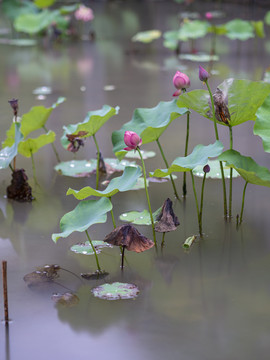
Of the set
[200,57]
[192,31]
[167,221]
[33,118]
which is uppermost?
[33,118]

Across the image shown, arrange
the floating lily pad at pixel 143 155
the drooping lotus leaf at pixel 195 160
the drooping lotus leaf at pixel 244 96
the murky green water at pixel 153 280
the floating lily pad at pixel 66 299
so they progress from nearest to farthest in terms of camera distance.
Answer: the murky green water at pixel 153 280 → the floating lily pad at pixel 66 299 → the drooping lotus leaf at pixel 195 160 → the drooping lotus leaf at pixel 244 96 → the floating lily pad at pixel 143 155

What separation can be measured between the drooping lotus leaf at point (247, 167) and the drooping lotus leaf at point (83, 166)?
2.66 feet

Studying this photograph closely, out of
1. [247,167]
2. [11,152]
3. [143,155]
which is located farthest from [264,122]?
[143,155]

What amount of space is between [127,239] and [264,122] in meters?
0.50

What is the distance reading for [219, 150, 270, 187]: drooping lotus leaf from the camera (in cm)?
170

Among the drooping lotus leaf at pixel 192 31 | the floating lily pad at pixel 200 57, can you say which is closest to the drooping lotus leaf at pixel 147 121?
the floating lily pad at pixel 200 57

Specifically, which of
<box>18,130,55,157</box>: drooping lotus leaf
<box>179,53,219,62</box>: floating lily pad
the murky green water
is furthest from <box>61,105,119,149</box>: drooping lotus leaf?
<box>179,53,219,62</box>: floating lily pad

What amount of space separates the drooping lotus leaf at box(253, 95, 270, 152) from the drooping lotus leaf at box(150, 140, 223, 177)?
0.36ft

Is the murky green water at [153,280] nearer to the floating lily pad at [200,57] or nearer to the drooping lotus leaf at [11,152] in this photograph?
the drooping lotus leaf at [11,152]

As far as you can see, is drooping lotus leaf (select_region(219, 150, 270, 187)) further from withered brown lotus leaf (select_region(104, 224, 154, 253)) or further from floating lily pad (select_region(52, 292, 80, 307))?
floating lily pad (select_region(52, 292, 80, 307))

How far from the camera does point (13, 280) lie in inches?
64.6

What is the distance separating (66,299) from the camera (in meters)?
1.53

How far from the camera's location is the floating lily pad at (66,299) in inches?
59.5

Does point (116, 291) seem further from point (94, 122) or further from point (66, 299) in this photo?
point (94, 122)
